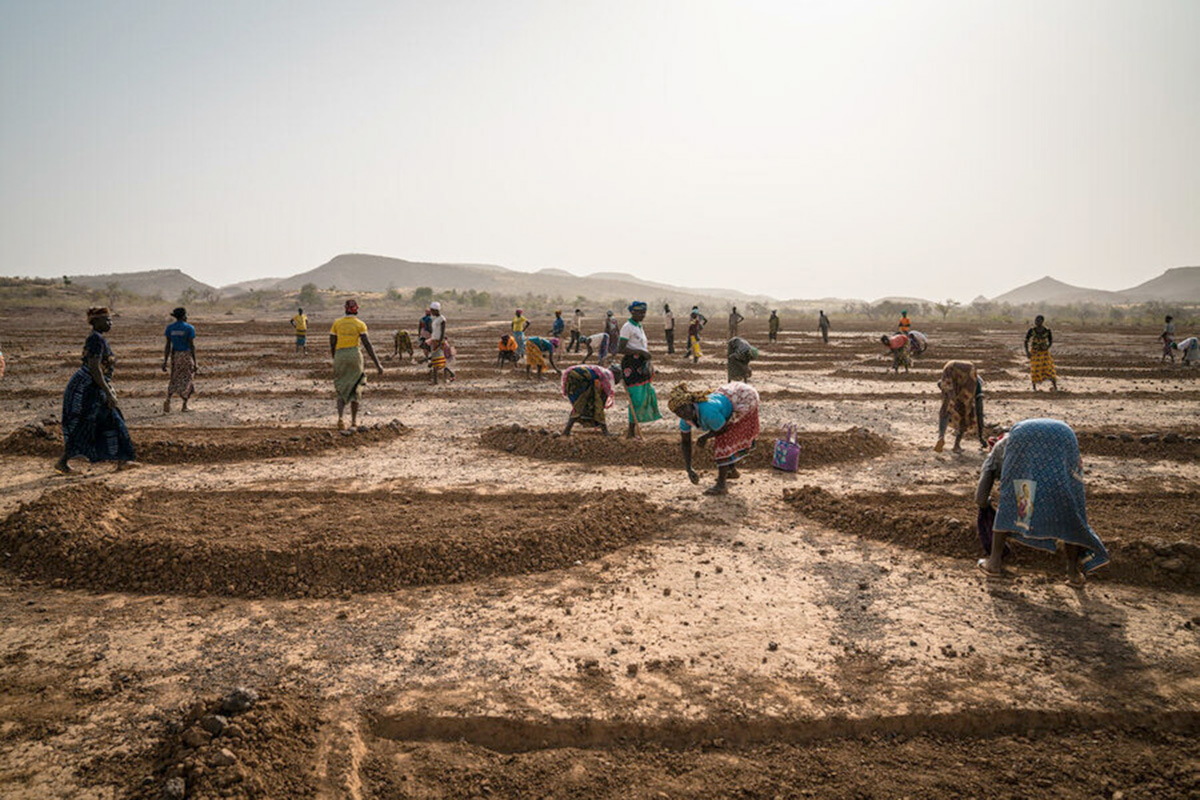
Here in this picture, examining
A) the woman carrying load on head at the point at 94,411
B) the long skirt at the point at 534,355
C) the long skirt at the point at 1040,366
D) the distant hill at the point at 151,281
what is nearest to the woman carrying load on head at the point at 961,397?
the long skirt at the point at 1040,366

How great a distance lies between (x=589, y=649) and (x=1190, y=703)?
3487mm

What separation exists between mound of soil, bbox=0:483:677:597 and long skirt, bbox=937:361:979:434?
5.28 m

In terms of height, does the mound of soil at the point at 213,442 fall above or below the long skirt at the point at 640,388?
below

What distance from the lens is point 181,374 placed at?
12609mm

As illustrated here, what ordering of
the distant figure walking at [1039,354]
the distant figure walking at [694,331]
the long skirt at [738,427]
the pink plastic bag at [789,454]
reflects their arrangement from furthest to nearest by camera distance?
1. the distant figure walking at [694,331]
2. the distant figure walking at [1039,354]
3. the pink plastic bag at [789,454]
4. the long skirt at [738,427]

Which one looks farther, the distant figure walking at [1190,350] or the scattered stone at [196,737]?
the distant figure walking at [1190,350]

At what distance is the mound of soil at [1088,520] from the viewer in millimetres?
5473

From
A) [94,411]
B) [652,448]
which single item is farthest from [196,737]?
[652,448]

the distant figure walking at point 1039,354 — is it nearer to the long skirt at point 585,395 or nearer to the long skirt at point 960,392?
the long skirt at point 960,392

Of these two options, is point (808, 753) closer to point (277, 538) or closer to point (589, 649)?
point (589, 649)

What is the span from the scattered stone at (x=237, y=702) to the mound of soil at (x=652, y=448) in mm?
6329

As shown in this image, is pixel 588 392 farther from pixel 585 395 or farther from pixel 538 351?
pixel 538 351

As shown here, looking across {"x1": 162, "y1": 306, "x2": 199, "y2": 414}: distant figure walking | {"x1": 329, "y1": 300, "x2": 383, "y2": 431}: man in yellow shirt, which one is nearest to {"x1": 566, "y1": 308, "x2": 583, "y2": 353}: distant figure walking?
{"x1": 329, "y1": 300, "x2": 383, "y2": 431}: man in yellow shirt

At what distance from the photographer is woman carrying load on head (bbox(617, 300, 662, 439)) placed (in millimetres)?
9836
